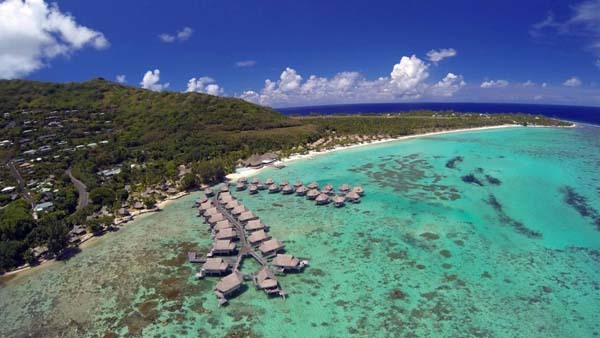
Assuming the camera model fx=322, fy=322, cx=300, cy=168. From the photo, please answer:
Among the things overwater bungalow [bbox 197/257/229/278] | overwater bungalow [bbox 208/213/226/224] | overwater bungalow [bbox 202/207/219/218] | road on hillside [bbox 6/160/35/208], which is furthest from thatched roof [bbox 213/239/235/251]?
road on hillside [bbox 6/160/35/208]

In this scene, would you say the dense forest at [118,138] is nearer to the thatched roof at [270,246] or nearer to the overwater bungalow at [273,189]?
the overwater bungalow at [273,189]

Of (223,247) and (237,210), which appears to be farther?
(237,210)

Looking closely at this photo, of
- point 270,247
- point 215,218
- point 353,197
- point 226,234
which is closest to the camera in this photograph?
point 270,247

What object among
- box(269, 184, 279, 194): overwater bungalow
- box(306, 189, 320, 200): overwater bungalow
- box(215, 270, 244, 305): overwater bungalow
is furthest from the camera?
box(269, 184, 279, 194): overwater bungalow

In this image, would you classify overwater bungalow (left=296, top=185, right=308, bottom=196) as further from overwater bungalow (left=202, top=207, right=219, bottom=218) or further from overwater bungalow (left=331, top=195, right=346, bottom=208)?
overwater bungalow (left=202, top=207, right=219, bottom=218)

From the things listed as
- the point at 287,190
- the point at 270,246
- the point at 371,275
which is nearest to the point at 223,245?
the point at 270,246

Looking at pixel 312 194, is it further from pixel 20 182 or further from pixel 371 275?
pixel 20 182

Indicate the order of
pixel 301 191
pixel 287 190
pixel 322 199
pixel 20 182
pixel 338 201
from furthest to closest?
pixel 20 182, pixel 287 190, pixel 301 191, pixel 322 199, pixel 338 201
